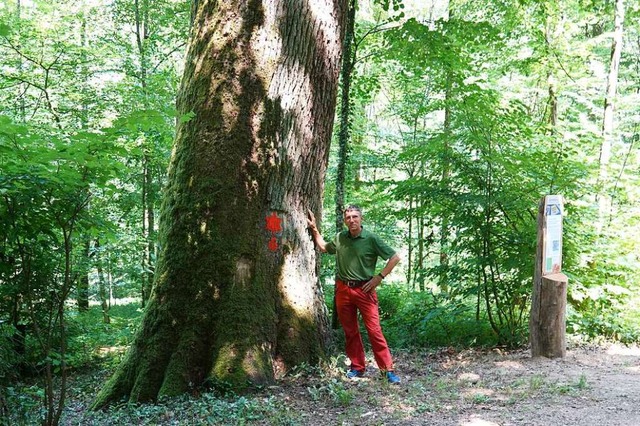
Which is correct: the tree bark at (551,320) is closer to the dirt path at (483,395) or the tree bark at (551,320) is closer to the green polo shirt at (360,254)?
the dirt path at (483,395)

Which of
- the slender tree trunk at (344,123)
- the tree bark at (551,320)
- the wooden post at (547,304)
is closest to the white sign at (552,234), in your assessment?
the wooden post at (547,304)

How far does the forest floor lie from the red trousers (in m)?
0.22

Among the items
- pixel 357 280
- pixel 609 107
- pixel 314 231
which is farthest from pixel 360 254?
pixel 609 107

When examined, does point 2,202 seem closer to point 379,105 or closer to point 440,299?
point 440,299

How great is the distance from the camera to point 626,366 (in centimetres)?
618

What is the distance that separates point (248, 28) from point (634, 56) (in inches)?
710

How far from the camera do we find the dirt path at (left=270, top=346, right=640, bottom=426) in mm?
4246

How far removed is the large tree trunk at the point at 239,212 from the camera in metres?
5.07

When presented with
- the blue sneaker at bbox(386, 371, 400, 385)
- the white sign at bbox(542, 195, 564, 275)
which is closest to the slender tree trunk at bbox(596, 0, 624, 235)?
the white sign at bbox(542, 195, 564, 275)

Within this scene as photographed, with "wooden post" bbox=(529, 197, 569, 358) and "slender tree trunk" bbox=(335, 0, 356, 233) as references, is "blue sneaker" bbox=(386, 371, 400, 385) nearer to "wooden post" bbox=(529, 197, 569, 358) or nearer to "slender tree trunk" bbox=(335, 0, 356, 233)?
"wooden post" bbox=(529, 197, 569, 358)

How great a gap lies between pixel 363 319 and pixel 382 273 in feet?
2.14

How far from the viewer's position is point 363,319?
574 centimetres

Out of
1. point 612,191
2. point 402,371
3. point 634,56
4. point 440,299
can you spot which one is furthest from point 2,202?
point 634,56

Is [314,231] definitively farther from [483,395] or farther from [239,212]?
[483,395]
